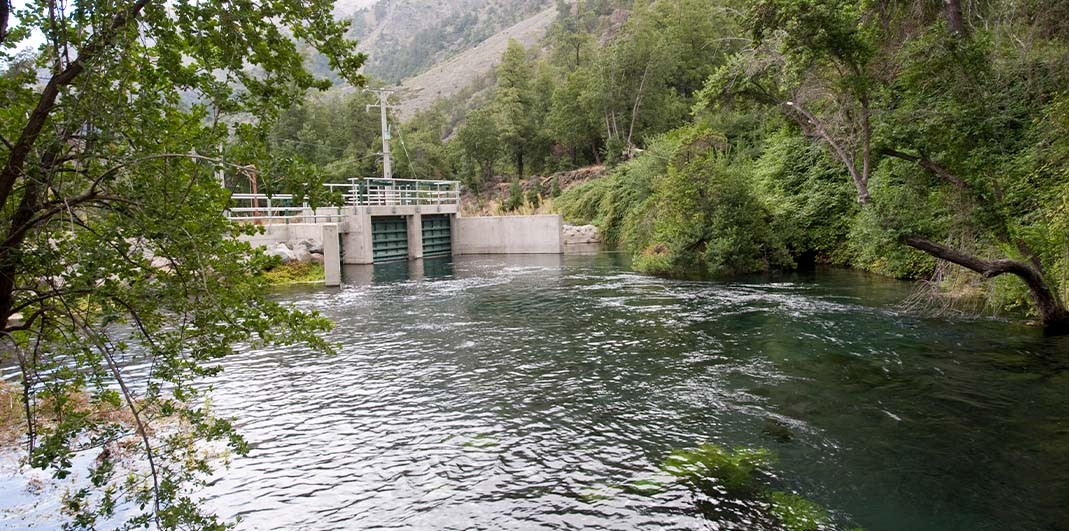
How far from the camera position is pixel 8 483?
6.48m

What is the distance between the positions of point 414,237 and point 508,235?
530 centimetres

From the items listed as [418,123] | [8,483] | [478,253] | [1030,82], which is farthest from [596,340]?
[418,123]

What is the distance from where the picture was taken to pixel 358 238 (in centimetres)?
3069

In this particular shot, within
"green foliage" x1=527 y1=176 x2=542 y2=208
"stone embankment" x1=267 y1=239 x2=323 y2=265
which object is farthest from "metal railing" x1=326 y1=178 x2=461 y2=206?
"green foliage" x1=527 y1=176 x2=542 y2=208

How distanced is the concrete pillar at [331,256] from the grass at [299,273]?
1.16m

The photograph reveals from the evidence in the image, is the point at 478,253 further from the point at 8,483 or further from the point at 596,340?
the point at 8,483

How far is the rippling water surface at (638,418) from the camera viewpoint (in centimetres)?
570

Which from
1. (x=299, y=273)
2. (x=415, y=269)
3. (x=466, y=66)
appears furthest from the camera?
(x=466, y=66)

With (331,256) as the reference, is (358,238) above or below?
above

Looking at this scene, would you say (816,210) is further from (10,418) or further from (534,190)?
(534,190)

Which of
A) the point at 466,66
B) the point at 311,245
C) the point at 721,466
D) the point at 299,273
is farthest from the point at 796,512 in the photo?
the point at 466,66

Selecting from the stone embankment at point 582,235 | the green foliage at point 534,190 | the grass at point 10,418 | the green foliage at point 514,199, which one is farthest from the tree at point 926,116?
the green foliage at point 534,190

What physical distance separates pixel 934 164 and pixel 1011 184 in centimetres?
304

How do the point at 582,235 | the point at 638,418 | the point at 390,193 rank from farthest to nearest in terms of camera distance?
the point at 582,235 < the point at 390,193 < the point at 638,418
